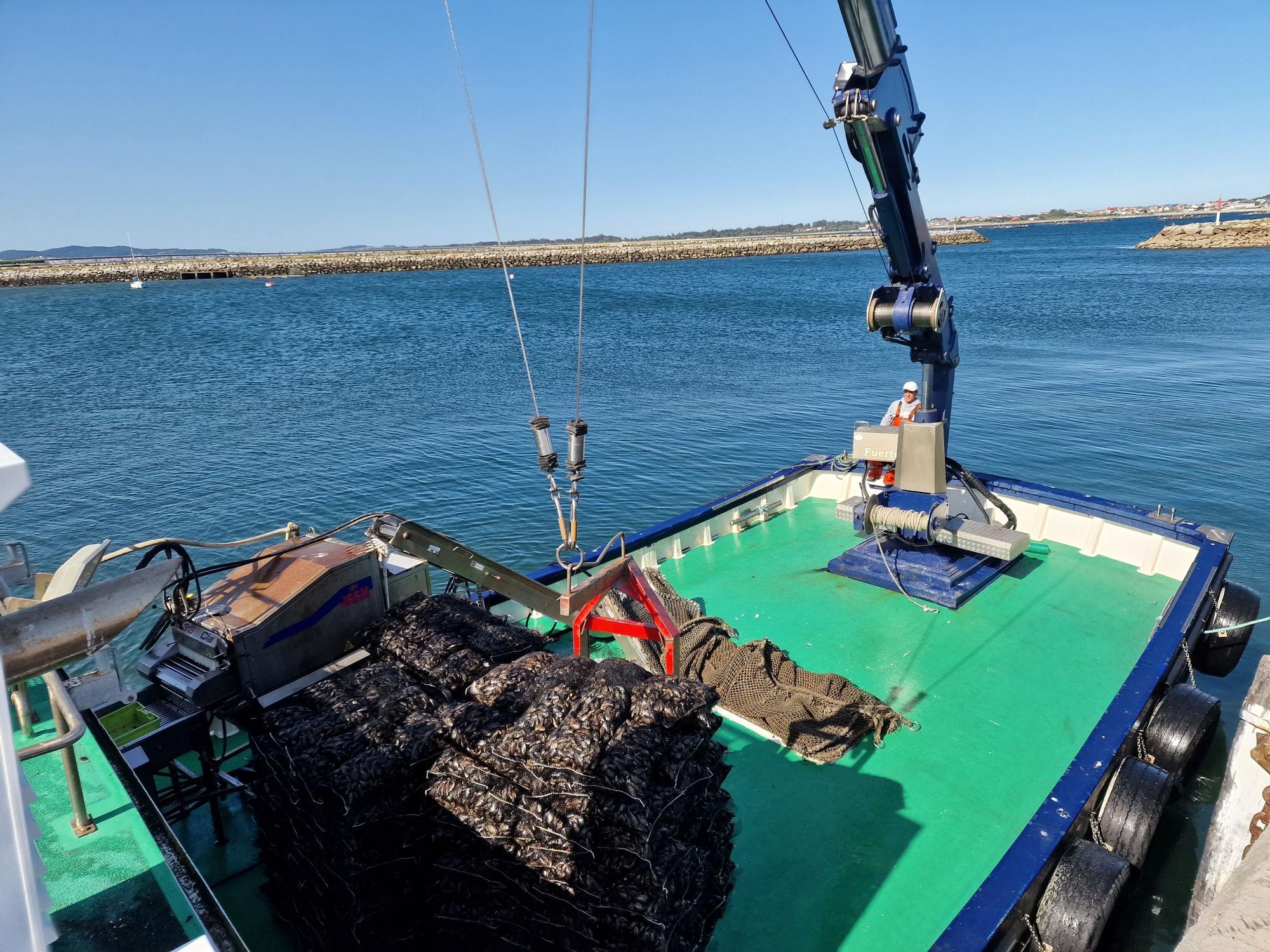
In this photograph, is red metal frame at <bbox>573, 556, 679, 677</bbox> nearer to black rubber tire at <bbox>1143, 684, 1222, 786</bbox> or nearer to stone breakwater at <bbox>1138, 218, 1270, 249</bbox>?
black rubber tire at <bbox>1143, 684, 1222, 786</bbox>

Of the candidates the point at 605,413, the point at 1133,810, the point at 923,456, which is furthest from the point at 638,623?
the point at 605,413

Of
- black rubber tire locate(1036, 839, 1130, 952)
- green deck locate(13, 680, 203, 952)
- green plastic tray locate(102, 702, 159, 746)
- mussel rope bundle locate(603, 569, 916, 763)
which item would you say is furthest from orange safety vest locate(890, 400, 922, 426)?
green deck locate(13, 680, 203, 952)

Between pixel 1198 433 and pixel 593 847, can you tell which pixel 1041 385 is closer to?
pixel 1198 433

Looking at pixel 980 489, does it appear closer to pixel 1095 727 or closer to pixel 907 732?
pixel 907 732

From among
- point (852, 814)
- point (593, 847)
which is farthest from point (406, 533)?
point (852, 814)

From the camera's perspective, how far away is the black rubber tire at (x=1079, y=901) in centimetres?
446

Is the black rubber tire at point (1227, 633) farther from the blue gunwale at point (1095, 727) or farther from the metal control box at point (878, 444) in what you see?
the metal control box at point (878, 444)

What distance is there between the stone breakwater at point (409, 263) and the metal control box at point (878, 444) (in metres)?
101

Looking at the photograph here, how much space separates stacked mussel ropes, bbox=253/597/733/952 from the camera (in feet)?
11.8

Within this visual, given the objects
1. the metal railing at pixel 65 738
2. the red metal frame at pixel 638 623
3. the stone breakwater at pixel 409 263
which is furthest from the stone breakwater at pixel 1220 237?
the metal railing at pixel 65 738

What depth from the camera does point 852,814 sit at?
5500 millimetres

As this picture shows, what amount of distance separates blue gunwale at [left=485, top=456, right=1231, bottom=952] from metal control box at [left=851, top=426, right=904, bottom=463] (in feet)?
6.77

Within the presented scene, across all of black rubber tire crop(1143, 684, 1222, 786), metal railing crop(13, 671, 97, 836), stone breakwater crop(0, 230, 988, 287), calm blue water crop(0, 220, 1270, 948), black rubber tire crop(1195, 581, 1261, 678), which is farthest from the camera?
stone breakwater crop(0, 230, 988, 287)

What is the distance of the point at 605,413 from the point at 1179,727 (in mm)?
18759
